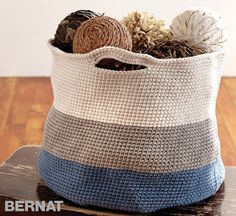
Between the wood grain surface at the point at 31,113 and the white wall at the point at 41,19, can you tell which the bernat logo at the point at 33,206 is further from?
the white wall at the point at 41,19

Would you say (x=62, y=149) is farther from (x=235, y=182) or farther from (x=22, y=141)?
(x=22, y=141)

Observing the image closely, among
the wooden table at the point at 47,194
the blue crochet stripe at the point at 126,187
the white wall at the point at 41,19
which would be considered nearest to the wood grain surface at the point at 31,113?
the white wall at the point at 41,19

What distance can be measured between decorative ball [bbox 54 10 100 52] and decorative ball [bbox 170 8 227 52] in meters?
0.11

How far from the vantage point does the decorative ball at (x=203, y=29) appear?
554mm

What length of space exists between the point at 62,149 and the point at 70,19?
154 mm

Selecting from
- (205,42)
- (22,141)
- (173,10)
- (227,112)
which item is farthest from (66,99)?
(173,10)

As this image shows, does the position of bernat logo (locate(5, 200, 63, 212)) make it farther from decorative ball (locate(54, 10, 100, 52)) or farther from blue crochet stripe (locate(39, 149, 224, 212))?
decorative ball (locate(54, 10, 100, 52))

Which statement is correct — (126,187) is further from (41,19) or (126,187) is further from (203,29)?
(41,19)

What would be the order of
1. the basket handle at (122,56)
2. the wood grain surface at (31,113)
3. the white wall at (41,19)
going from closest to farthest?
the basket handle at (122,56), the wood grain surface at (31,113), the white wall at (41,19)

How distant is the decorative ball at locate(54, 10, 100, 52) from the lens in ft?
1.84

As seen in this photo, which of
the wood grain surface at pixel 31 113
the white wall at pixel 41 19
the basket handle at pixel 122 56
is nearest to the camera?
the basket handle at pixel 122 56

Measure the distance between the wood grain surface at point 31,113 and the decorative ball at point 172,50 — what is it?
0.87 meters

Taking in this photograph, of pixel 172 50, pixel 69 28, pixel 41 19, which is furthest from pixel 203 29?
pixel 41 19

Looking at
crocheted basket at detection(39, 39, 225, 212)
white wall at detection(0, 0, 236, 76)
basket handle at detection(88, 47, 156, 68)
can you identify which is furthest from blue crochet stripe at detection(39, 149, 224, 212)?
white wall at detection(0, 0, 236, 76)
